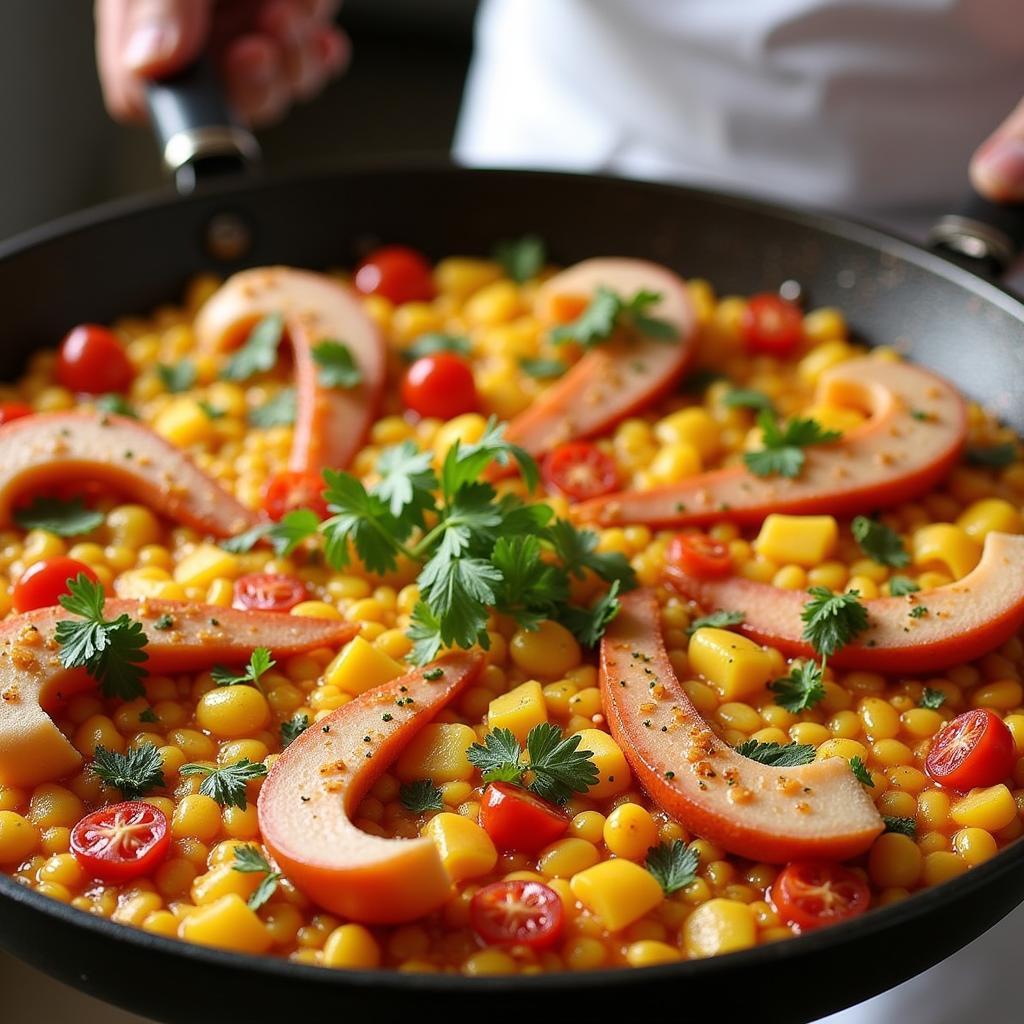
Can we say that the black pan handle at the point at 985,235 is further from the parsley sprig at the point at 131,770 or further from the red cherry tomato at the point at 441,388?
the parsley sprig at the point at 131,770

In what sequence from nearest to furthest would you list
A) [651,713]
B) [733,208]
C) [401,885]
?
[401,885]
[651,713]
[733,208]

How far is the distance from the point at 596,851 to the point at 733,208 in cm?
186

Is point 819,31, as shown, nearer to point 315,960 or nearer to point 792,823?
point 792,823

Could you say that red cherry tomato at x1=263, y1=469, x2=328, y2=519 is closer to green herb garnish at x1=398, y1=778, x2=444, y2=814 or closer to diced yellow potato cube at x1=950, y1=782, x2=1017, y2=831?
green herb garnish at x1=398, y1=778, x2=444, y2=814

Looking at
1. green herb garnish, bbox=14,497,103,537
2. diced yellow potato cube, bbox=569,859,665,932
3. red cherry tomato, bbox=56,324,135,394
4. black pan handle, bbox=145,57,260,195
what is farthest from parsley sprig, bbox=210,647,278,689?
black pan handle, bbox=145,57,260,195

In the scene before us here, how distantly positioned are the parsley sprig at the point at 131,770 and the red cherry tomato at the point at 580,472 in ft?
3.35

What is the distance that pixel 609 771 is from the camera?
2160 mm

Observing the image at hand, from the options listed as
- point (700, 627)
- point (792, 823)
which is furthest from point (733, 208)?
point (792, 823)

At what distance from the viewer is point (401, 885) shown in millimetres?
1879

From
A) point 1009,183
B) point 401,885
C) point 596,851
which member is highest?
point 1009,183

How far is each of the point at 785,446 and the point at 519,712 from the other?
35.3 inches

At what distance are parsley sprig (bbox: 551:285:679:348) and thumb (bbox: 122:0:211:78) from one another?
1.16 metres

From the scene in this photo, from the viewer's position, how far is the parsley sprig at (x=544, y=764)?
2.13 m

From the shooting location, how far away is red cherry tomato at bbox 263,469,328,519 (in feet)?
8.90
